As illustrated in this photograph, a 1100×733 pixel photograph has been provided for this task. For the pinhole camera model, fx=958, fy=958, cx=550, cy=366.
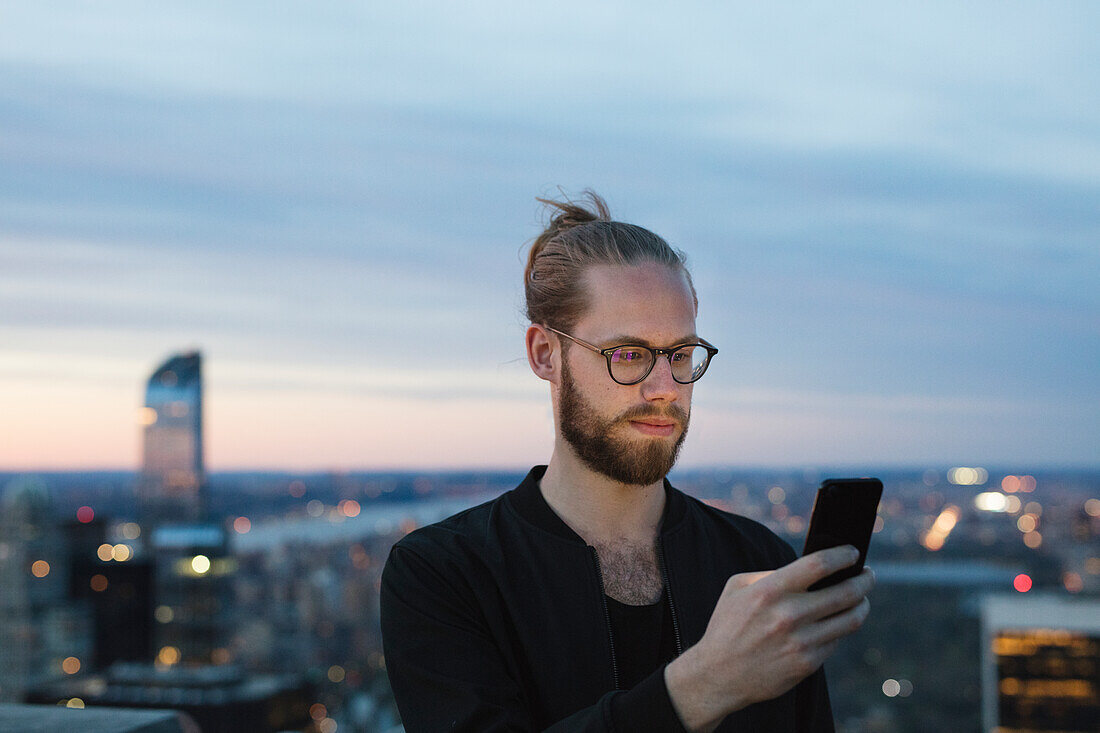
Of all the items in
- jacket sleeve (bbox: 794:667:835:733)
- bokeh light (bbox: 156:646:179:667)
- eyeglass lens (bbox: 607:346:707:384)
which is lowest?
bokeh light (bbox: 156:646:179:667)

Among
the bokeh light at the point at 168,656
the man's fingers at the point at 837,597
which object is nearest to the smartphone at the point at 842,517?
the man's fingers at the point at 837,597

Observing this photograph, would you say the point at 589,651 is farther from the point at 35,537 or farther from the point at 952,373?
the point at 952,373

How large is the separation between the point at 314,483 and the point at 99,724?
68.6ft

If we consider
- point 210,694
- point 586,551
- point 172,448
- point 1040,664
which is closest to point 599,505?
point 586,551

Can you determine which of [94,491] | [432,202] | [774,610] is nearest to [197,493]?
[94,491]

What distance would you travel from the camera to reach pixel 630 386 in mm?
1739

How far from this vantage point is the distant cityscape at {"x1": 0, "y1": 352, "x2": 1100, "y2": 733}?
17.0 meters

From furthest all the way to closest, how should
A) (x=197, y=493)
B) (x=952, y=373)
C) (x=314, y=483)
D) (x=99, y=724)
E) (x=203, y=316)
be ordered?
(x=952, y=373) → (x=203, y=316) → (x=314, y=483) → (x=197, y=493) → (x=99, y=724)

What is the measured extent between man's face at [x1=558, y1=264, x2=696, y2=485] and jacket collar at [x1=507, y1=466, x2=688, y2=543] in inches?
5.7

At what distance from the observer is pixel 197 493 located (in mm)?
19734

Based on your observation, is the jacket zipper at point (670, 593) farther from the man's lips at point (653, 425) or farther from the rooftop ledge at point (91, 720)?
the rooftop ledge at point (91, 720)

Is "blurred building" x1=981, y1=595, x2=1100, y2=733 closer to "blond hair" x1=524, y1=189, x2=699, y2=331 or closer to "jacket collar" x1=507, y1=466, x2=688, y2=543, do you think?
"jacket collar" x1=507, y1=466, x2=688, y2=543

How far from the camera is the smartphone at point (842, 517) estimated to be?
4.16 feet

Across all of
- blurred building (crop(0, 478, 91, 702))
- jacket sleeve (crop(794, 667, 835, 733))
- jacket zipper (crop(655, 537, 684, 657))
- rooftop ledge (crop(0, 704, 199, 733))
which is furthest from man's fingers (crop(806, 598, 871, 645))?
blurred building (crop(0, 478, 91, 702))
